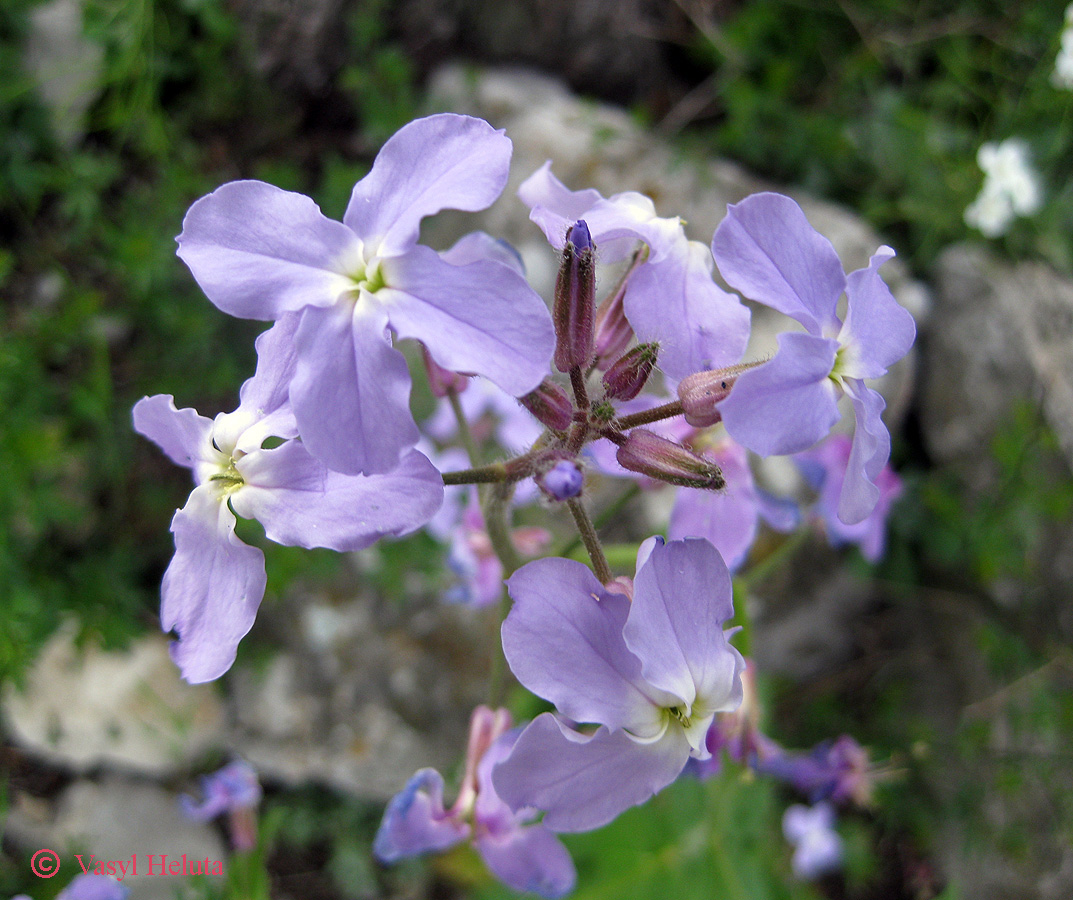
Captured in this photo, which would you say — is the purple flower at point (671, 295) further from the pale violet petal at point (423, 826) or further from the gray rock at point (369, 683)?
the gray rock at point (369, 683)

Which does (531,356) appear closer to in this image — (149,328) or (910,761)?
(149,328)

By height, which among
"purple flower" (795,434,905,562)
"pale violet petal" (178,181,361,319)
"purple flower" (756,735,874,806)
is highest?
"pale violet petal" (178,181,361,319)

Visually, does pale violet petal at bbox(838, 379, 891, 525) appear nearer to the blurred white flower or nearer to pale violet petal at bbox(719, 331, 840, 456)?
pale violet petal at bbox(719, 331, 840, 456)

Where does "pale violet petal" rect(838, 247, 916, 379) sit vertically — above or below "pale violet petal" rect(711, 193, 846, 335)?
below

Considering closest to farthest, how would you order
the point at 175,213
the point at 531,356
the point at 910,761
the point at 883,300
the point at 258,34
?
1. the point at 531,356
2. the point at 883,300
3. the point at 175,213
4. the point at 258,34
5. the point at 910,761

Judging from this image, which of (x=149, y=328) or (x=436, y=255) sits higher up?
(x=436, y=255)

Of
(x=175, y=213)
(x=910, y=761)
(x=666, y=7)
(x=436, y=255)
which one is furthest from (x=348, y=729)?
(x=666, y=7)

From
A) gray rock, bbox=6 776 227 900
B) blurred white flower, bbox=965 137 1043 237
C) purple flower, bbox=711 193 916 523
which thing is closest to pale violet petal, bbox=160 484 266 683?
purple flower, bbox=711 193 916 523
